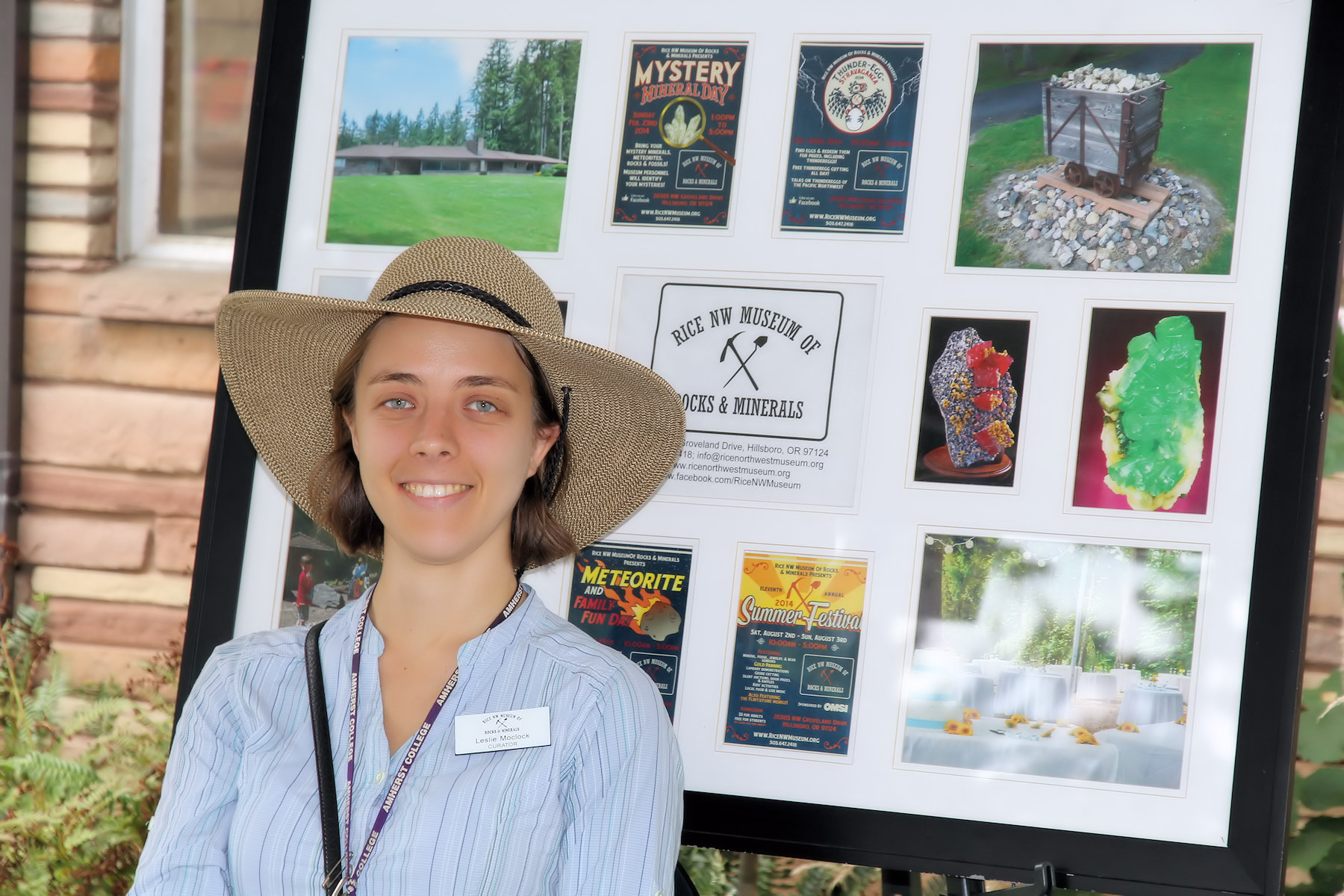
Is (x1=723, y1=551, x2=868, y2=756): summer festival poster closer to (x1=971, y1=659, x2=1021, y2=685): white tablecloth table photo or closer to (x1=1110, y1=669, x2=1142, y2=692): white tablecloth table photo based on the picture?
(x1=971, y1=659, x2=1021, y2=685): white tablecloth table photo

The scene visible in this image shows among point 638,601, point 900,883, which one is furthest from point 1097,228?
point 900,883

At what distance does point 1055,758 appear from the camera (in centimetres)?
147

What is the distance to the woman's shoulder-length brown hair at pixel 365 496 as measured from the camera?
1.55m

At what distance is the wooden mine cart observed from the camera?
1547 millimetres

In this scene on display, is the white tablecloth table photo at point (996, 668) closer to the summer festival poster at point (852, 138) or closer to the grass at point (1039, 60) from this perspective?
the summer festival poster at point (852, 138)

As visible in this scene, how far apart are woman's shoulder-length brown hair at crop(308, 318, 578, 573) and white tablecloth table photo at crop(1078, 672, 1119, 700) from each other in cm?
70

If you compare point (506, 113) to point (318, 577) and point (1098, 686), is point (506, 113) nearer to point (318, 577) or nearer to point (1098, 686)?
point (318, 577)

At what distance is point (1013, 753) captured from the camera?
4.88 ft

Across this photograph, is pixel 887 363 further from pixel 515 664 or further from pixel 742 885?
pixel 742 885

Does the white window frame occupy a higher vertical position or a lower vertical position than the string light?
higher

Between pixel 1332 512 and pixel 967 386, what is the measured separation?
1675 millimetres

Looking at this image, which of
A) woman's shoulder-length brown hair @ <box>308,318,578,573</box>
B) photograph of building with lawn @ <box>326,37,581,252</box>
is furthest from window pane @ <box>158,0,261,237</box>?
woman's shoulder-length brown hair @ <box>308,318,578,573</box>

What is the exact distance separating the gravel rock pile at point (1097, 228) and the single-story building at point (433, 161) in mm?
697

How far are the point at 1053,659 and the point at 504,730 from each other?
71cm
